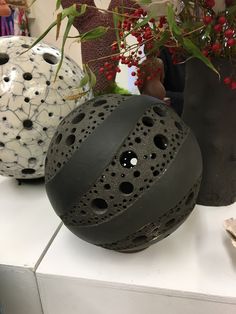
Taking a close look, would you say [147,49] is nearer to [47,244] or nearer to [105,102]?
[105,102]

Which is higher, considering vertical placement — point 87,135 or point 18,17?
point 18,17

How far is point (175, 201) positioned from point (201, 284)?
4.5 inches

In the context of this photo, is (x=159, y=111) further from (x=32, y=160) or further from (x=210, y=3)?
(x=32, y=160)

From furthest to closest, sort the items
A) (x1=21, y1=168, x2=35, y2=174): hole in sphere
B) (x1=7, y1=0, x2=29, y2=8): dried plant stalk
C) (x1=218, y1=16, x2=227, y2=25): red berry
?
(x1=7, y1=0, x2=29, y2=8): dried plant stalk → (x1=21, y1=168, x2=35, y2=174): hole in sphere → (x1=218, y1=16, x2=227, y2=25): red berry

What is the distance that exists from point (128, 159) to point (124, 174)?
0.9 inches

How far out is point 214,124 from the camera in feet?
1.53

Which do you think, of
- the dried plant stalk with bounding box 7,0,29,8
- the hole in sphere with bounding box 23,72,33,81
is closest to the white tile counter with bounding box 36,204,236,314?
the hole in sphere with bounding box 23,72,33,81

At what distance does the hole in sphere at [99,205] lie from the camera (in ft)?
1.15

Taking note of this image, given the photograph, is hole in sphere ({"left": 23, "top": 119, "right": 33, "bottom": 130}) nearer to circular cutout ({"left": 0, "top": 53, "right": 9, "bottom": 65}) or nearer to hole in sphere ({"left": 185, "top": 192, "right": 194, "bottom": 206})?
circular cutout ({"left": 0, "top": 53, "right": 9, "bottom": 65})

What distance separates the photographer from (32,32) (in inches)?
66.5

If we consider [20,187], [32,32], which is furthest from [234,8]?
[32,32]

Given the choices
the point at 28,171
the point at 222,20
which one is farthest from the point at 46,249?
the point at 222,20

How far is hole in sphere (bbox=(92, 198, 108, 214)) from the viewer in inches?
13.8

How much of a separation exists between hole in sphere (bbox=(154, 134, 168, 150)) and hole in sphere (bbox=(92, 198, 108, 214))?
3.5 inches
